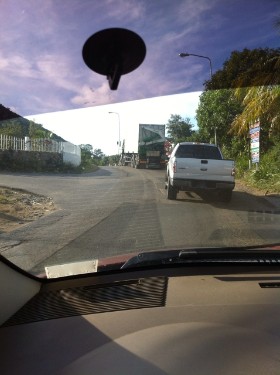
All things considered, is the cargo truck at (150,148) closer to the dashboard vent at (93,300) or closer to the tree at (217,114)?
the tree at (217,114)

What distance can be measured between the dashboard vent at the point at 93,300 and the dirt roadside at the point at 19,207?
91 cm

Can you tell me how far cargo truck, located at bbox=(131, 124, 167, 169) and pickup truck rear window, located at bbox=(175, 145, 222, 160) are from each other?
0.21 m

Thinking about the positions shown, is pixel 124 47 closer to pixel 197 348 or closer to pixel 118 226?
pixel 197 348

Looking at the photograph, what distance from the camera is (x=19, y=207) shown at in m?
4.30

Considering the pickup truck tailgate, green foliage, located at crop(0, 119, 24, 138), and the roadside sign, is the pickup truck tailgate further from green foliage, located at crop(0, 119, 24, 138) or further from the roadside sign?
green foliage, located at crop(0, 119, 24, 138)

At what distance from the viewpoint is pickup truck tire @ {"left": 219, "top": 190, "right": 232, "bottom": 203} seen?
5828 millimetres

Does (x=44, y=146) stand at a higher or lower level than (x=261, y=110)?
lower

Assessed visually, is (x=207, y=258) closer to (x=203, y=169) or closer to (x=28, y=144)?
(x=28, y=144)

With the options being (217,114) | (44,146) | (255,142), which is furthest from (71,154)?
(255,142)

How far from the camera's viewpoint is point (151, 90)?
3273 mm

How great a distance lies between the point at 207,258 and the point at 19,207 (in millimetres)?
1786

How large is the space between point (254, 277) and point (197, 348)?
1.00 metres

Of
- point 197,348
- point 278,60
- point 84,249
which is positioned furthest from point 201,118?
point 197,348

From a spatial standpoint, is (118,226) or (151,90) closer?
(151,90)
